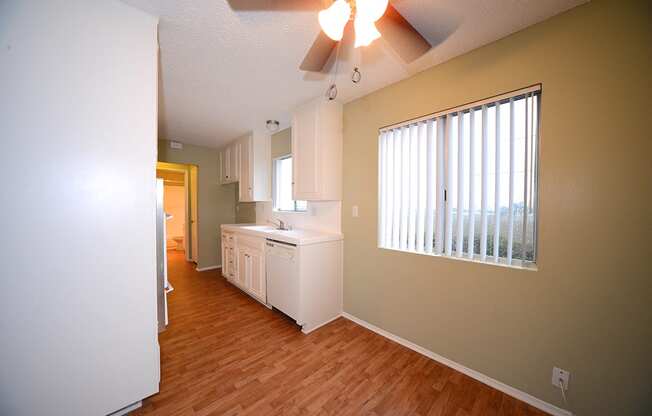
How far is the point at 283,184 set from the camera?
140 inches

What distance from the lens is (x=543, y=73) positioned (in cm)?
131

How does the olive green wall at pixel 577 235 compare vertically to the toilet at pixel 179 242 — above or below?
above

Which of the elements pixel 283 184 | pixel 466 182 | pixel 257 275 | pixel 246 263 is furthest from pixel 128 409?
pixel 283 184

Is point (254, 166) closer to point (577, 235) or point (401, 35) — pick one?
point (401, 35)

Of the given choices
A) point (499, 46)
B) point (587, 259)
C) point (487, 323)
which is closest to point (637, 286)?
point (587, 259)

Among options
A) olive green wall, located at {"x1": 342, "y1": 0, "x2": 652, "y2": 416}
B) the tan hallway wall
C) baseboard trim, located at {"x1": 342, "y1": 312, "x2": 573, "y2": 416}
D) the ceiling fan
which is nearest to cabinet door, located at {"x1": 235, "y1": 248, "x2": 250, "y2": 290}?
baseboard trim, located at {"x1": 342, "y1": 312, "x2": 573, "y2": 416}

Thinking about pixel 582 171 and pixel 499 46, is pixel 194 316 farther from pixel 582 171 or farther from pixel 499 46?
pixel 499 46

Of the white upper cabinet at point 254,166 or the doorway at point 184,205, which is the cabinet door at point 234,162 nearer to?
the white upper cabinet at point 254,166

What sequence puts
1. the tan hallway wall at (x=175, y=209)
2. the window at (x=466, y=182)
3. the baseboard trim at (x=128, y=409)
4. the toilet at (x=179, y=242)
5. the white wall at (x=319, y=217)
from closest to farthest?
the baseboard trim at (x=128, y=409), the window at (x=466, y=182), the white wall at (x=319, y=217), the toilet at (x=179, y=242), the tan hallway wall at (x=175, y=209)

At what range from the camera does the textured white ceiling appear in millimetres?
1247

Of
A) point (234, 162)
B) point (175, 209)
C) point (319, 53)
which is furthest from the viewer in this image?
point (175, 209)


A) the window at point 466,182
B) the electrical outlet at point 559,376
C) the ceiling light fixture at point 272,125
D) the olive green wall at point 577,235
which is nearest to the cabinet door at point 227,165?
the ceiling light fixture at point 272,125

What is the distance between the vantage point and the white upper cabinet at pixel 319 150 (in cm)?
233

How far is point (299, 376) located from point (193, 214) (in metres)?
4.13
